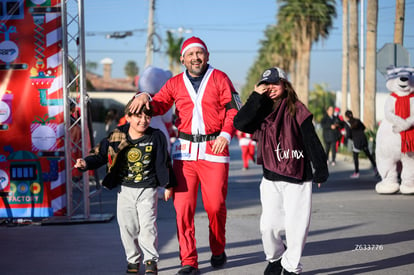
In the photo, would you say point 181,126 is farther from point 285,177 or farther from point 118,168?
point 285,177

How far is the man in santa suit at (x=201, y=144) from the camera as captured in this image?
6082 millimetres

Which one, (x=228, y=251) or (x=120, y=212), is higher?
(x=120, y=212)

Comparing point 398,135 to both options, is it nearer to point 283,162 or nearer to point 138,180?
point 283,162

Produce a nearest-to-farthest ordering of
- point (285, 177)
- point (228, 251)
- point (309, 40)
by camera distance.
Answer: point (285, 177) < point (228, 251) < point (309, 40)

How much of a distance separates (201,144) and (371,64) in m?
21.3

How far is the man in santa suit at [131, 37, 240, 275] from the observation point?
608 centimetres

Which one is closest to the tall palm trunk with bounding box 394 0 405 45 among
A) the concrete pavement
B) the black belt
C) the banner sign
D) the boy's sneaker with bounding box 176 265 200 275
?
the concrete pavement

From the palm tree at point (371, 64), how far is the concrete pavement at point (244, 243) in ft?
48.9

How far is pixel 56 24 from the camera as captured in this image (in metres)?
8.91

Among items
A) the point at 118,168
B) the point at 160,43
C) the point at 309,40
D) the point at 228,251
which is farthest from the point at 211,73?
the point at 309,40

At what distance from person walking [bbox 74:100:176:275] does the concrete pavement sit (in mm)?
378

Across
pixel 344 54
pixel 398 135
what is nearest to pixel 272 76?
pixel 398 135

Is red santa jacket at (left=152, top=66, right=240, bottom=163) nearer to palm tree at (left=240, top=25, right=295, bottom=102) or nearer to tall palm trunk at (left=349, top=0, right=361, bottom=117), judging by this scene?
tall palm trunk at (left=349, top=0, right=361, bottom=117)

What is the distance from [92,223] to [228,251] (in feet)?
9.41
